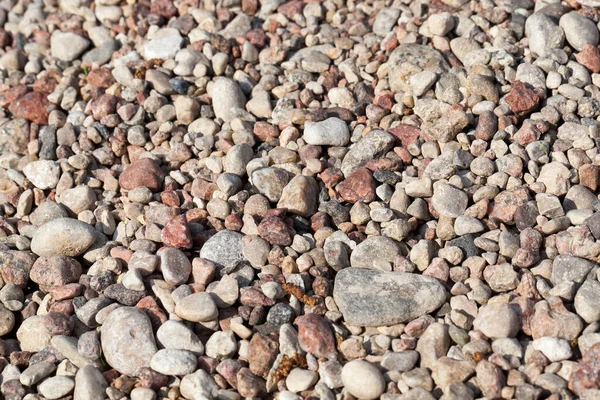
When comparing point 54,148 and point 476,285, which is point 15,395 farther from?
point 476,285

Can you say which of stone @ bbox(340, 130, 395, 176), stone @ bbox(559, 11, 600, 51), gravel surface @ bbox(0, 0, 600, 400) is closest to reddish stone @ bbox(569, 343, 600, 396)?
gravel surface @ bbox(0, 0, 600, 400)

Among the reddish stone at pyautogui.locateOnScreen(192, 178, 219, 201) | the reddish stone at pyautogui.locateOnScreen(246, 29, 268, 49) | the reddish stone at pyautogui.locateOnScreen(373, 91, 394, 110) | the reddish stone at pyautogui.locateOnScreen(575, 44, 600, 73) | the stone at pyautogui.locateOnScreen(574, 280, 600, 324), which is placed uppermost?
the reddish stone at pyautogui.locateOnScreen(575, 44, 600, 73)

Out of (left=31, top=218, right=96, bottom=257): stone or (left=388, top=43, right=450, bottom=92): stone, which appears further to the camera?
(left=388, top=43, right=450, bottom=92): stone

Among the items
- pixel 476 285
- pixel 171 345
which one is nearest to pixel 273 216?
pixel 171 345

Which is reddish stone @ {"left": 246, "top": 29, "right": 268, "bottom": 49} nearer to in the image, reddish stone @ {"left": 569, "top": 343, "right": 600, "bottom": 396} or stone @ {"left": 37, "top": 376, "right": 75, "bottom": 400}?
stone @ {"left": 37, "top": 376, "right": 75, "bottom": 400}

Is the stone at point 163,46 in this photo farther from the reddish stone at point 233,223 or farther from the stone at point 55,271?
the stone at point 55,271

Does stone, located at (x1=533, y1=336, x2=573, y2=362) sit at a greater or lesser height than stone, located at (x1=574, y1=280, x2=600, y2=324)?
lesser

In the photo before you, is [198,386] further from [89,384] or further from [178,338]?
[89,384]
